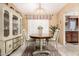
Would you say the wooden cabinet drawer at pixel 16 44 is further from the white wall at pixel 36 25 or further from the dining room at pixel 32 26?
the white wall at pixel 36 25

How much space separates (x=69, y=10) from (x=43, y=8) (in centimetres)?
85

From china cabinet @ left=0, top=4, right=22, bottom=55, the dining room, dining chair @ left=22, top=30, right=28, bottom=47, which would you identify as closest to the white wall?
the dining room

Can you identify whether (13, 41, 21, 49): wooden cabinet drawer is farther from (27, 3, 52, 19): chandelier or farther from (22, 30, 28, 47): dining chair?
(27, 3, 52, 19): chandelier

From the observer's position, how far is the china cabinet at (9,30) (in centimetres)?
298

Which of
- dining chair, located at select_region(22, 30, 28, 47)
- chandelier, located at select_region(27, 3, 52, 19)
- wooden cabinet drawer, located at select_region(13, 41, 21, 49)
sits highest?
chandelier, located at select_region(27, 3, 52, 19)

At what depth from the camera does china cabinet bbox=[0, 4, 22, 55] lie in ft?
9.78

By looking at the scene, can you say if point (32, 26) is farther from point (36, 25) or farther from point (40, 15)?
point (40, 15)

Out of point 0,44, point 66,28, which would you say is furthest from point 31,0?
point 66,28

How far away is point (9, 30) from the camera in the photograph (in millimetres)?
3344

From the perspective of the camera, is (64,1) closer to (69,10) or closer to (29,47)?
(69,10)

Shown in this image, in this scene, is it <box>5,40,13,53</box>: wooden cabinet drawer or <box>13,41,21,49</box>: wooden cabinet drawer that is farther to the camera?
<box>13,41,21,49</box>: wooden cabinet drawer

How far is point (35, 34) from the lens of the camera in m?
3.59

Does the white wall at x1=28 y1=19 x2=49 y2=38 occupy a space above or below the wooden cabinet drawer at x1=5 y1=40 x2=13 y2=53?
above

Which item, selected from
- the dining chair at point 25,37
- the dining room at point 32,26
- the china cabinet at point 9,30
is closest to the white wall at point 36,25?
the dining room at point 32,26
